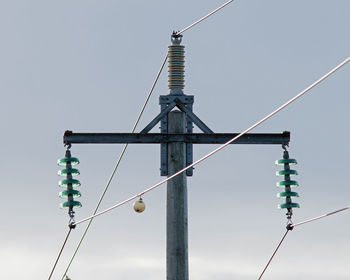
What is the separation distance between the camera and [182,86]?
30.8 m

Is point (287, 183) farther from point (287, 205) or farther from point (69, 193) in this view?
point (69, 193)

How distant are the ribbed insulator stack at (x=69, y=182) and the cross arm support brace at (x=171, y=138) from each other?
0.43 m

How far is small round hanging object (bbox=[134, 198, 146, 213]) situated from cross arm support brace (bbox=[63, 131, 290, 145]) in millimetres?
1159

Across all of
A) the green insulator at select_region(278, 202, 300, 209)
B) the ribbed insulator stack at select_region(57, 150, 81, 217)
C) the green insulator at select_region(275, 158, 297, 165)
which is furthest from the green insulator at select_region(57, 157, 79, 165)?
the green insulator at select_region(278, 202, 300, 209)

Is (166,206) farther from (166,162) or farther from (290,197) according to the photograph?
(290,197)

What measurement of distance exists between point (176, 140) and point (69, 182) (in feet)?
7.76

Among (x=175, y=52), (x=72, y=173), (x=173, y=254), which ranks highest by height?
(x=175, y=52)

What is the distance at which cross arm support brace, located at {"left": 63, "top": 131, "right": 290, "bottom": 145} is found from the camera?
30.1 m

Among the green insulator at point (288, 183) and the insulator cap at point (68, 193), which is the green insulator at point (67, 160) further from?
the green insulator at point (288, 183)

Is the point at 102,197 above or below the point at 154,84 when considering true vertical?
below

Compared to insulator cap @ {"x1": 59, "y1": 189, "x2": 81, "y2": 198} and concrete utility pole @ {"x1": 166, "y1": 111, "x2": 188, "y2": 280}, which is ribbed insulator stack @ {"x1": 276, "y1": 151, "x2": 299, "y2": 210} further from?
insulator cap @ {"x1": 59, "y1": 189, "x2": 81, "y2": 198}

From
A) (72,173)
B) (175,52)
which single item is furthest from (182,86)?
(72,173)

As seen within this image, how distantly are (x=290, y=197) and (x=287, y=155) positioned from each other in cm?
86

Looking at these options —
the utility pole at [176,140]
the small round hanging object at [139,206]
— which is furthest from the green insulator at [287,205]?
the small round hanging object at [139,206]
